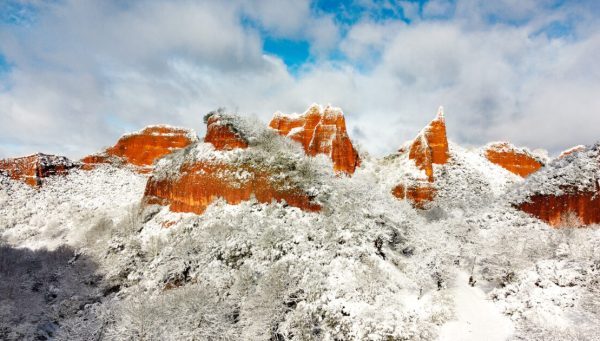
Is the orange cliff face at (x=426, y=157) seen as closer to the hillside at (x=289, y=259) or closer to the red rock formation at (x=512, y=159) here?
the hillside at (x=289, y=259)

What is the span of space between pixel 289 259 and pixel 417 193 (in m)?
34.3

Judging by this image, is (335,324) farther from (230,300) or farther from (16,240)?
(16,240)

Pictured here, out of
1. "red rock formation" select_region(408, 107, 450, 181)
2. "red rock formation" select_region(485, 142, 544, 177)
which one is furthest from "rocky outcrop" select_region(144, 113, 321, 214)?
"red rock formation" select_region(485, 142, 544, 177)

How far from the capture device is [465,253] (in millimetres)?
37625

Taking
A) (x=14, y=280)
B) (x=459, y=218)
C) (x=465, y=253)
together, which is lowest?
(x=14, y=280)

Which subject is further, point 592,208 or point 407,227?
point 407,227

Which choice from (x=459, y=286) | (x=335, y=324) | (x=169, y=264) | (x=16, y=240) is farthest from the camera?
(x=16, y=240)

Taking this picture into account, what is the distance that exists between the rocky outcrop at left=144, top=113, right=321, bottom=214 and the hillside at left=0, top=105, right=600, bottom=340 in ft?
0.62

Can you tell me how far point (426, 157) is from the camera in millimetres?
61219

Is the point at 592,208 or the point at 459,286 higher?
the point at 592,208

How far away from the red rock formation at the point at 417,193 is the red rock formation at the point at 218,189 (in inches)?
1001

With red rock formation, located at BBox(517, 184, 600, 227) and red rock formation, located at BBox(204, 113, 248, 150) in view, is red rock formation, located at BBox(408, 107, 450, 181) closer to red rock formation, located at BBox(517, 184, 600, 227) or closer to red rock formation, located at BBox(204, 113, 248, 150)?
red rock formation, located at BBox(517, 184, 600, 227)

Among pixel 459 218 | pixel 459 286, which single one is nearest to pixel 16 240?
pixel 459 286

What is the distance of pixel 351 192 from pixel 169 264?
73.0 ft
